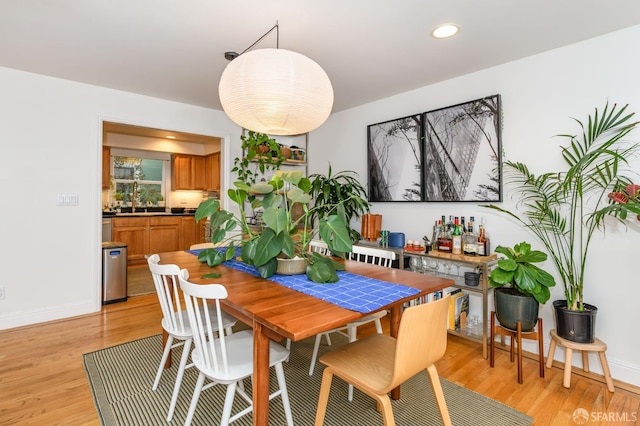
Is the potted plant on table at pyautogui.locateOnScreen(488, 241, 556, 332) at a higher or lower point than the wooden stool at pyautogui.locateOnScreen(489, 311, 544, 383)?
higher

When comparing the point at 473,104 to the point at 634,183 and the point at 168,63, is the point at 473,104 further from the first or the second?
the point at 168,63

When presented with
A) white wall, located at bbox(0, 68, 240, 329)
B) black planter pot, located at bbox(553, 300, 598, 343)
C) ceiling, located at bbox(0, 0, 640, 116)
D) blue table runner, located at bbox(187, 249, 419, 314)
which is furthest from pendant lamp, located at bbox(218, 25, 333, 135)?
white wall, located at bbox(0, 68, 240, 329)

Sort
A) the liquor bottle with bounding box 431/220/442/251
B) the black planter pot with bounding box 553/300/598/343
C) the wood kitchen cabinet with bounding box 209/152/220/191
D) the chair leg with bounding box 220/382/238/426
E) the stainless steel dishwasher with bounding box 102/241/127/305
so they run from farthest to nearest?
the wood kitchen cabinet with bounding box 209/152/220/191 → the stainless steel dishwasher with bounding box 102/241/127/305 → the liquor bottle with bounding box 431/220/442/251 → the black planter pot with bounding box 553/300/598/343 → the chair leg with bounding box 220/382/238/426

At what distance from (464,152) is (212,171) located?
15.9ft

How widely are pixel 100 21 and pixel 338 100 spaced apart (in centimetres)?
235

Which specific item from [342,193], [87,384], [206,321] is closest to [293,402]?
[206,321]

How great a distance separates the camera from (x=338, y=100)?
3.77 meters

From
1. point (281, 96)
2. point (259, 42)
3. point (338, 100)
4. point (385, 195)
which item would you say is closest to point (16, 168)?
point (259, 42)

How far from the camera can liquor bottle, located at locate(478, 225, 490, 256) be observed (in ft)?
8.73

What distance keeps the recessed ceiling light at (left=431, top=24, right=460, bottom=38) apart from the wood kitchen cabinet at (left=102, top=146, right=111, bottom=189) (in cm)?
556

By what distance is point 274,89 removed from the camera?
1.59m

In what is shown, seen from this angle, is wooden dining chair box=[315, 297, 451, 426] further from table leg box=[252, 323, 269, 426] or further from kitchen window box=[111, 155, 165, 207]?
kitchen window box=[111, 155, 165, 207]

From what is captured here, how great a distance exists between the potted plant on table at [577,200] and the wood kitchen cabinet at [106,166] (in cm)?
605

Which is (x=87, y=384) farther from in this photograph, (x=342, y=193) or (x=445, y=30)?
(x=445, y=30)
